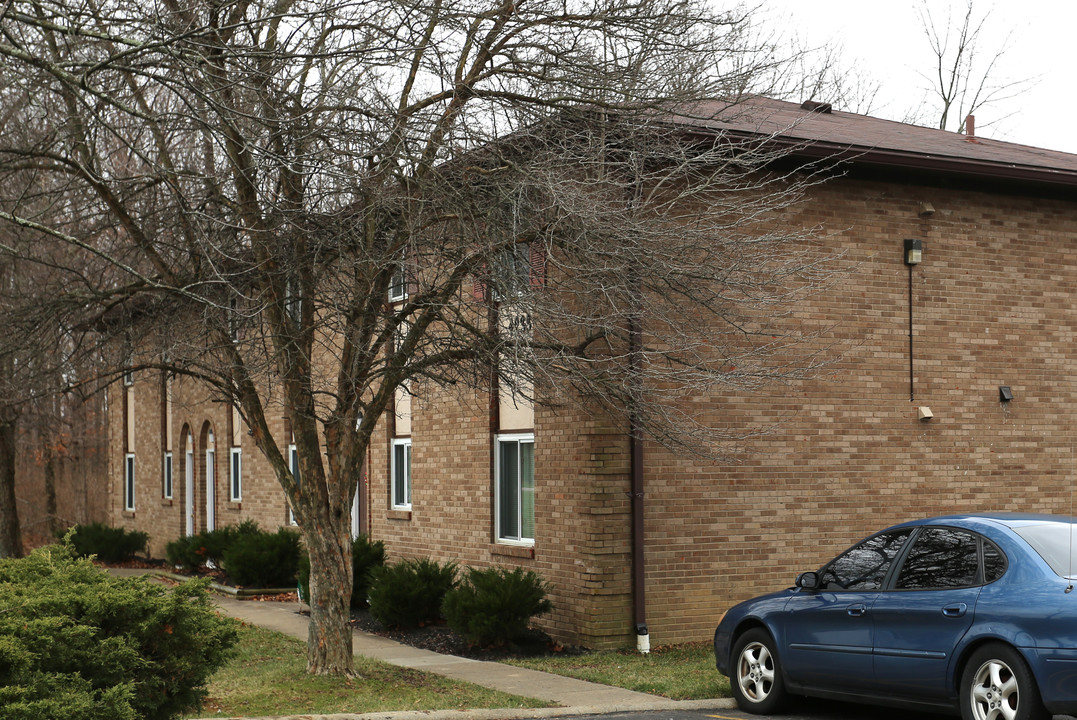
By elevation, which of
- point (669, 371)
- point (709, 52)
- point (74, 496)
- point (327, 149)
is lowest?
point (74, 496)

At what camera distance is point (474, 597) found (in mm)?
13773

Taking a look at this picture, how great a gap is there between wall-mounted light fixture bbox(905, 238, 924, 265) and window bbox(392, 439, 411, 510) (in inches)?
306

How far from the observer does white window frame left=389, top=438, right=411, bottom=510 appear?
18688 mm

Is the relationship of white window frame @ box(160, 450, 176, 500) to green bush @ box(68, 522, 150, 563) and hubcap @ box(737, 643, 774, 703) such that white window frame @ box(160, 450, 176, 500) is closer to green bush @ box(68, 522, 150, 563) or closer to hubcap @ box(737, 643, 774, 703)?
green bush @ box(68, 522, 150, 563)

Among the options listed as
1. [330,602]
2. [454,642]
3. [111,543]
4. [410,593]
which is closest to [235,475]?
[111,543]

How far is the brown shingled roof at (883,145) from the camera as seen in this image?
13555 millimetres

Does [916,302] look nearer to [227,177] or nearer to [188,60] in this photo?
[227,177]

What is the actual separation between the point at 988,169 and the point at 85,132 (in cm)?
1046

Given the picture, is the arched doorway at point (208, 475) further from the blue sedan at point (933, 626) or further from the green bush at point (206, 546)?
the blue sedan at point (933, 626)

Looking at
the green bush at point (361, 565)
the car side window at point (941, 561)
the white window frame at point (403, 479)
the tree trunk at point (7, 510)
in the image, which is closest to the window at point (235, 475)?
the tree trunk at point (7, 510)

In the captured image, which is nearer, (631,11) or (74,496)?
(631,11)

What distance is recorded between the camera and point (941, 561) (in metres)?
8.94

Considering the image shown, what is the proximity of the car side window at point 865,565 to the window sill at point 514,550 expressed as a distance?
18.2 feet

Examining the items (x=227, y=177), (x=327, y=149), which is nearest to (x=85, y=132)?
(x=227, y=177)
